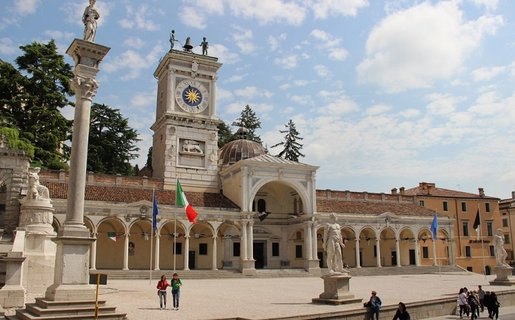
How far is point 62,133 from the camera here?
131 ft

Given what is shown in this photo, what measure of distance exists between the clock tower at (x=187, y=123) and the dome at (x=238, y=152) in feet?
9.44

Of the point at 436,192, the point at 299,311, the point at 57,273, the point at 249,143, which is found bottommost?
the point at 299,311

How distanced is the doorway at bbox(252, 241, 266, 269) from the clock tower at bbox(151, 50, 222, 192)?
626cm

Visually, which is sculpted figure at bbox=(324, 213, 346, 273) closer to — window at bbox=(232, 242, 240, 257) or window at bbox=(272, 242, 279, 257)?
window at bbox=(232, 242, 240, 257)

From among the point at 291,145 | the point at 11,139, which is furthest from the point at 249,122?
the point at 11,139

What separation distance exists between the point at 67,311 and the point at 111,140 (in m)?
45.6

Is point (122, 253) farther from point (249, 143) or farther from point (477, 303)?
point (477, 303)

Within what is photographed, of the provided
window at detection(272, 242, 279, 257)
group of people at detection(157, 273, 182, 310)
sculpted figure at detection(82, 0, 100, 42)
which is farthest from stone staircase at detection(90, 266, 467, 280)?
sculpted figure at detection(82, 0, 100, 42)

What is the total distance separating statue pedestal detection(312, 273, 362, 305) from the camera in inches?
650

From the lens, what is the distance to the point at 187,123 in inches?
1768

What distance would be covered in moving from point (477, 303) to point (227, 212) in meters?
24.7

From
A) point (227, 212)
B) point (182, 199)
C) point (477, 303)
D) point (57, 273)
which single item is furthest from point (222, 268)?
point (57, 273)

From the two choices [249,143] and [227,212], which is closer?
[227,212]

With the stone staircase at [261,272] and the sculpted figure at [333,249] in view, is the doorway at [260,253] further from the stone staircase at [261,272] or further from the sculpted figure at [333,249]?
the sculpted figure at [333,249]
